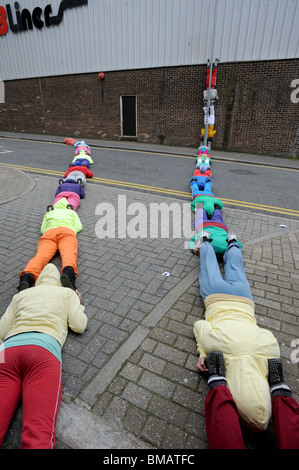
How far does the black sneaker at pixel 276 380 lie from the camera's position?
2045mm

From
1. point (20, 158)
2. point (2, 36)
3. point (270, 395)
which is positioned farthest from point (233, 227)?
point (2, 36)

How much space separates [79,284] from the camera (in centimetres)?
357

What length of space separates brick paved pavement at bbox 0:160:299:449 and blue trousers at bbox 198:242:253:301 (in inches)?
11.0

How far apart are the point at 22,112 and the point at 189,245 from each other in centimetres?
1910

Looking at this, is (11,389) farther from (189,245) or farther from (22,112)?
(22,112)

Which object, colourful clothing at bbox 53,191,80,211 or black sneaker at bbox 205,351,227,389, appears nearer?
black sneaker at bbox 205,351,227,389

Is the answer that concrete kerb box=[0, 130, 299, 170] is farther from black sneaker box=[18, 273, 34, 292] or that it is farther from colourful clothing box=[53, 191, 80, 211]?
black sneaker box=[18, 273, 34, 292]

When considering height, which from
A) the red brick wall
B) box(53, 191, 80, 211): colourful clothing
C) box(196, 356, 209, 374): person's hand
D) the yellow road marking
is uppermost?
the red brick wall

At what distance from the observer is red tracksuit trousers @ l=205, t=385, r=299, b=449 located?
1759mm

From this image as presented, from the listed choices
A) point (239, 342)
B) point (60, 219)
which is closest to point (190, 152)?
point (60, 219)

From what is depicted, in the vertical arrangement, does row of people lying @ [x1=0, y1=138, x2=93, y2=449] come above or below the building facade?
below

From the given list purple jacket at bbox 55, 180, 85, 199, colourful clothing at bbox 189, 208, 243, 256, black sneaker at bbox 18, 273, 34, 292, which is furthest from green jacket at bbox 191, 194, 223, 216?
black sneaker at bbox 18, 273, 34, 292

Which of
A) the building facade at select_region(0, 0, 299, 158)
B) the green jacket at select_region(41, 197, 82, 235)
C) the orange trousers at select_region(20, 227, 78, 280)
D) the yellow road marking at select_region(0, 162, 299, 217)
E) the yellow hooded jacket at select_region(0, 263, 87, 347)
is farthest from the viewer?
the building facade at select_region(0, 0, 299, 158)

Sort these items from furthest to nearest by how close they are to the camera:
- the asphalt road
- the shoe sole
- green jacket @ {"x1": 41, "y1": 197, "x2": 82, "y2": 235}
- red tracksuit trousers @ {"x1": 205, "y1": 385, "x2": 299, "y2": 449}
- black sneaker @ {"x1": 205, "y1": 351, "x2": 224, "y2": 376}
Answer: the asphalt road
green jacket @ {"x1": 41, "y1": 197, "x2": 82, "y2": 235}
the shoe sole
black sneaker @ {"x1": 205, "y1": 351, "x2": 224, "y2": 376}
red tracksuit trousers @ {"x1": 205, "y1": 385, "x2": 299, "y2": 449}
